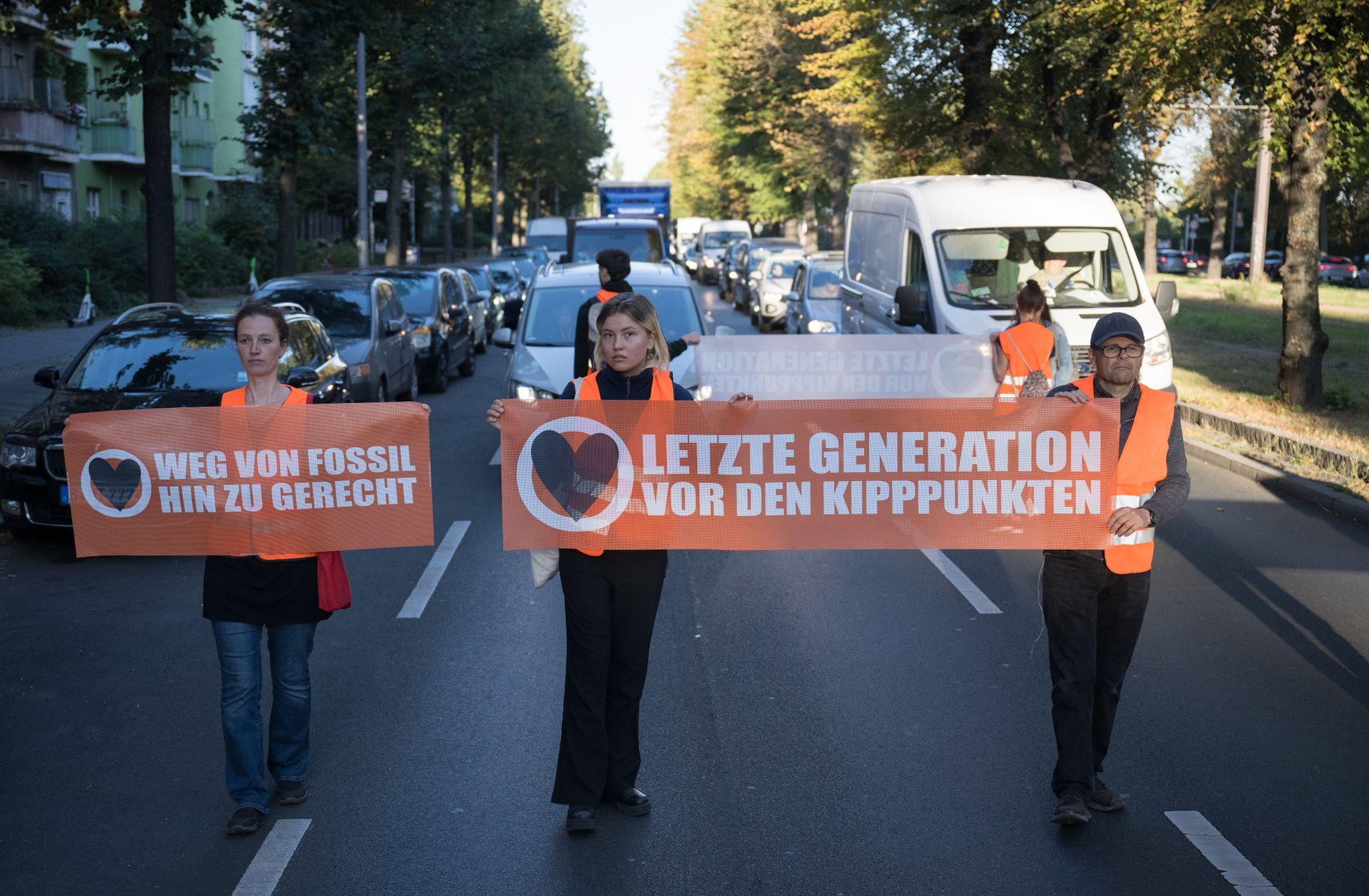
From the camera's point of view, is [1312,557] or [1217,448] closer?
[1312,557]

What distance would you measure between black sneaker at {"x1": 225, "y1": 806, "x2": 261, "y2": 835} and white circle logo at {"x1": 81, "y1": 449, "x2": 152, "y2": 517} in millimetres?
1255

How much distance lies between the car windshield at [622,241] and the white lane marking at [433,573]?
48.5 ft

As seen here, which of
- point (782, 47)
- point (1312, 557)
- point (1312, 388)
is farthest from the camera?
point (782, 47)

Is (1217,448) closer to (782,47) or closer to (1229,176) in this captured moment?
(782,47)

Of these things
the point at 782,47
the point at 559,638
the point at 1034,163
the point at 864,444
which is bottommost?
the point at 559,638

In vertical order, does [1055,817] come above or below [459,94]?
below

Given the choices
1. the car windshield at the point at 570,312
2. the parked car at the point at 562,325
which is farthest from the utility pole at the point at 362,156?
the car windshield at the point at 570,312

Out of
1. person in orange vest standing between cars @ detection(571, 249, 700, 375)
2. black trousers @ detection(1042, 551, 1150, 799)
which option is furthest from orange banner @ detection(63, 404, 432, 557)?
person in orange vest standing between cars @ detection(571, 249, 700, 375)

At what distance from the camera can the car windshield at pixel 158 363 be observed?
10.9 meters

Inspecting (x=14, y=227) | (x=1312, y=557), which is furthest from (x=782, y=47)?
(x=1312, y=557)

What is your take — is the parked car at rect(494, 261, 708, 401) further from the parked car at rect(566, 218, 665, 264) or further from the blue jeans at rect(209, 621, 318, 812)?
the parked car at rect(566, 218, 665, 264)

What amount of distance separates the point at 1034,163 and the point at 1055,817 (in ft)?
93.6

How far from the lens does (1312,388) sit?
1672 cm

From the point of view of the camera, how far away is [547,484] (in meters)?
5.50
